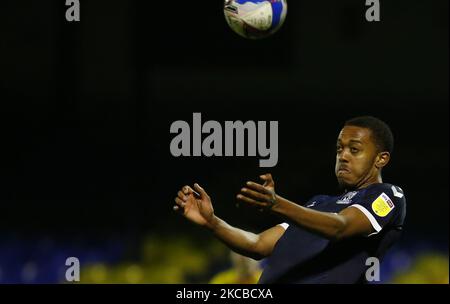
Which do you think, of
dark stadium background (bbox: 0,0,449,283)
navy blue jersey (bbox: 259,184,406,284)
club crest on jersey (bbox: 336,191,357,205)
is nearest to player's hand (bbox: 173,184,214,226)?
navy blue jersey (bbox: 259,184,406,284)

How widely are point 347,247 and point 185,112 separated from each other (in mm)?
3908

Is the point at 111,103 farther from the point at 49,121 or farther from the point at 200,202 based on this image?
the point at 200,202

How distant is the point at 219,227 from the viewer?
3.20 meters

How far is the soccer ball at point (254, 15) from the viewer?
428cm

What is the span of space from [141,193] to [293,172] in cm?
119

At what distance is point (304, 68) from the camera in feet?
→ 22.8

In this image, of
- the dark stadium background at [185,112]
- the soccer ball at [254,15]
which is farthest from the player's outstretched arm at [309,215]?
the dark stadium background at [185,112]

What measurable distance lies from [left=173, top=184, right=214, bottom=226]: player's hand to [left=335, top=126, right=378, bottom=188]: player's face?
0.53 metres

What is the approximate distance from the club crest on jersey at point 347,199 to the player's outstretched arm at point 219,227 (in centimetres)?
30

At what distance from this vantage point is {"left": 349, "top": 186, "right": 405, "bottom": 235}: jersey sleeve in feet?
9.79

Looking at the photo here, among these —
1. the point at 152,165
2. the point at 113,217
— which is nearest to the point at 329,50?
the point at 152,165

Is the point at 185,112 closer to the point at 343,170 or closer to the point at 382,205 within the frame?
the point at 343,170

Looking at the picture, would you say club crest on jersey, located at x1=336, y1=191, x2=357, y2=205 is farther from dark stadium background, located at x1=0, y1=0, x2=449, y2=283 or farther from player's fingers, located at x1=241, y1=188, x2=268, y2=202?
dark stadium background, located at x1=0, y1=0, x2=449, y2=283

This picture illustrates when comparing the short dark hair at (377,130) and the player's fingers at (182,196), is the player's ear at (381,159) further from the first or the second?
the player's fingers at (182,196)
